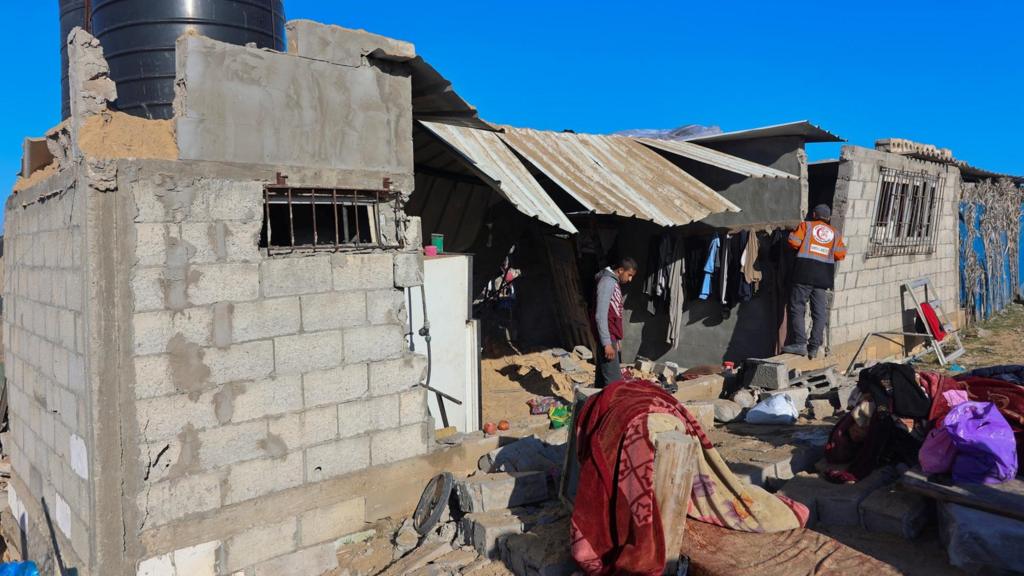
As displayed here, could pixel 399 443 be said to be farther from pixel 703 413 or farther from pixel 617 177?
pixel 617 177

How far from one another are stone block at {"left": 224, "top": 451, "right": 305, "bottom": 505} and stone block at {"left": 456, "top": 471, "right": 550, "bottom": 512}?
3.86 feet

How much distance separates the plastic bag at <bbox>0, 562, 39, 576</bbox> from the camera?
4469 mm

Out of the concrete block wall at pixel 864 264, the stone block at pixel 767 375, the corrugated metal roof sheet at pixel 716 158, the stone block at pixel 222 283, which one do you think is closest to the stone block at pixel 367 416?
the stone block at pixel 222 283

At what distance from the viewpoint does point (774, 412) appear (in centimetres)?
704

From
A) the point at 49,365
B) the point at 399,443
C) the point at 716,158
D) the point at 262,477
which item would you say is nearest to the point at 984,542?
the point at 399,443

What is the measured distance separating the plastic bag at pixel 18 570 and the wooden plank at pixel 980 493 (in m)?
5.46

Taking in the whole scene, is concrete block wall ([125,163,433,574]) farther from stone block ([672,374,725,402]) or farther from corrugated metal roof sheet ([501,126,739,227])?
stone block ([672,374,725,402])

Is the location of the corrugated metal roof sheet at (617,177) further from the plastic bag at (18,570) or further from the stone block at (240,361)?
the plastic bag at (18,570)

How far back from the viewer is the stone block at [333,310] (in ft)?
16.6

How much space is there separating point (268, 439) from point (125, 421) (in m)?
0.90

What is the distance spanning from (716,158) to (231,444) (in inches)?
286

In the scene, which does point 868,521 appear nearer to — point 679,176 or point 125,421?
point 125,421

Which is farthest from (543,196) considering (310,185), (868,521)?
(868,521)

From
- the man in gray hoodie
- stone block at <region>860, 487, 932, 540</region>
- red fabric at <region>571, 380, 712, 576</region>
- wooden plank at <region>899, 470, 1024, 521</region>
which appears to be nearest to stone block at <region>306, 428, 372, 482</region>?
red fabric at <region>571, 380, 712, 576</region>
